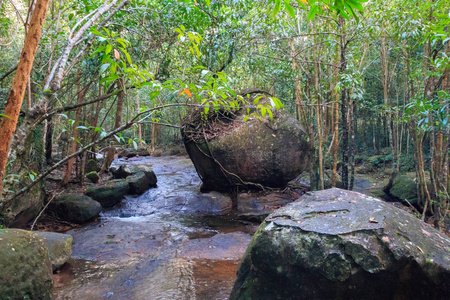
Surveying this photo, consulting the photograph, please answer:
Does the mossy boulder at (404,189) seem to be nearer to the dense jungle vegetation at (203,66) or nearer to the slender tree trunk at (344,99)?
the dense jungle vegetation at (203,66)

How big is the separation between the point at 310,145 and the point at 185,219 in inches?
154

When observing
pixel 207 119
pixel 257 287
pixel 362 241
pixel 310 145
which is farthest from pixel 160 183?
pixel 362 241

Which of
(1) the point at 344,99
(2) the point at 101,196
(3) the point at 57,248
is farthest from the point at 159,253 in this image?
(1) the point at 344,99

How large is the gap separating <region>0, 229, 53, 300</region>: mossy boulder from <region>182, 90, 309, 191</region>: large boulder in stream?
186 inches

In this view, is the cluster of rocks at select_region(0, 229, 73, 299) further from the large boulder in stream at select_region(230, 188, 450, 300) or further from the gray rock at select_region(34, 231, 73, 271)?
the large boulder in stream at select_region(230, 188, 450, 300)

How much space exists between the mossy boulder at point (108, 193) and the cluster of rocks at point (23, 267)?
408 cm

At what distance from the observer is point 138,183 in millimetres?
7613

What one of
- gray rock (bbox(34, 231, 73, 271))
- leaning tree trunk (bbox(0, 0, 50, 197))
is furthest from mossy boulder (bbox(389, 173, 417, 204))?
leaning tree trunk (bbox(0, 0, 50, 197))

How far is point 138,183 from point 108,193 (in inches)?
43.2

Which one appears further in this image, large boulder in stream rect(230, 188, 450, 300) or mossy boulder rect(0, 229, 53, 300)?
mossy boulder rect(0, 229, 53, 300)

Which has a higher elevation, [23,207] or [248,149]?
[248,149]

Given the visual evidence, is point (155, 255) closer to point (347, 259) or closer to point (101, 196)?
point (347, 259)

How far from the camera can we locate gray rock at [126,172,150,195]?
7.55 metres

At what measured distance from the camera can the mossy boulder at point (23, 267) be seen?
2184 mm
